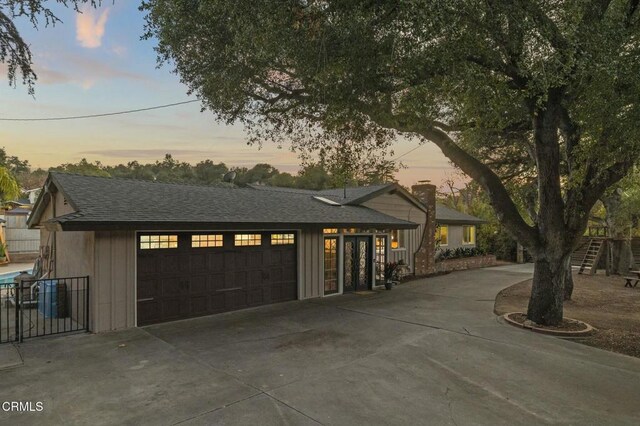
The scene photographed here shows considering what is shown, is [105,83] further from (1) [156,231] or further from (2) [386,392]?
(2) [386,392]

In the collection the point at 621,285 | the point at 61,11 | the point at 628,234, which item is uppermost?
the point at 61,11

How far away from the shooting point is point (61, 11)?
5812 millimetres

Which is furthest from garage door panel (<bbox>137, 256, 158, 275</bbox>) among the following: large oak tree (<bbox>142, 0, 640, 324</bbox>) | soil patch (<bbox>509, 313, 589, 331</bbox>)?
soil patch (<bbox>509, 313, 589, 331</bbox>)

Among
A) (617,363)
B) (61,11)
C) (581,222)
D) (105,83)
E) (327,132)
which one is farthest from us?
(105,83)

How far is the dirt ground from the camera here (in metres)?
7.98

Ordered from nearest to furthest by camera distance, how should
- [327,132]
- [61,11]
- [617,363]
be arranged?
[61,11] → [617,363] → [327,132]

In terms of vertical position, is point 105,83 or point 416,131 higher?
point 105,83

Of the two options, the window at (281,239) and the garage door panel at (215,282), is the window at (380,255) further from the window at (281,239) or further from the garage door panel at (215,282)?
the garage door panel at (215,282)

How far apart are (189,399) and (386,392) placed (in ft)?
8.85

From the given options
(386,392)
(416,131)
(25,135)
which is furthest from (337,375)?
(25,135)

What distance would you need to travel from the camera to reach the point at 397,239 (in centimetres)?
1806

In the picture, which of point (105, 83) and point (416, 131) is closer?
point (416, 131)

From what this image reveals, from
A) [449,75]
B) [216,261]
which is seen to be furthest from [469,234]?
[449,75]

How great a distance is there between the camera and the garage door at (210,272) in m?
9.08
